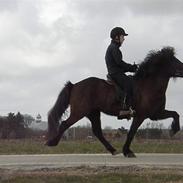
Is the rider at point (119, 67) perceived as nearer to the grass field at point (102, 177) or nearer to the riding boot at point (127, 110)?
the riding boot at point (127, 110)

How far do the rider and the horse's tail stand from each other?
3.48 ft

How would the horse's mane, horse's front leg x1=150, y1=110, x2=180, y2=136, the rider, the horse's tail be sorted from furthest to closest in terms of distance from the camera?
the horse's tail, the horse's mane, horse's front leg x1=150, y1=110, x2=180, y2=136, the rider

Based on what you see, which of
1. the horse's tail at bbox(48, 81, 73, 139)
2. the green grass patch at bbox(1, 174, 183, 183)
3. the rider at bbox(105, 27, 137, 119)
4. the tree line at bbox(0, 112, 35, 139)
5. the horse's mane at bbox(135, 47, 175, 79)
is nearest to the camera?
the green grass patch at bbox(1, 174, 183, 183)

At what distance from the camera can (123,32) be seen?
12570mm

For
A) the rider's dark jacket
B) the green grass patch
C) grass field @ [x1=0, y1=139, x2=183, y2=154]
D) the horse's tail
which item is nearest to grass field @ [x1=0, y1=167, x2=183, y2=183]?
the green grass patch

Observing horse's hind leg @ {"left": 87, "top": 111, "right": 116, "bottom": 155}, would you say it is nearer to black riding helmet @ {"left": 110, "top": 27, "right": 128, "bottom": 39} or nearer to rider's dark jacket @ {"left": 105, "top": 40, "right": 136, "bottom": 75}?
rider's dark jacket @ {"left": 105, "top": 40, "right": 136, "bottom": 75}

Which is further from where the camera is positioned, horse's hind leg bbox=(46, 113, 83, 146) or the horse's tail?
the horse's tail

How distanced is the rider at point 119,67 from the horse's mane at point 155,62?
186 mm

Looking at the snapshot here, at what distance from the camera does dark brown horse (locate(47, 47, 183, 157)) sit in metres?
12.5

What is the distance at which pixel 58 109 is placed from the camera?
13.1 meters

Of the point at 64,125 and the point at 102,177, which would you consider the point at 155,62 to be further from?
the point at 102,177

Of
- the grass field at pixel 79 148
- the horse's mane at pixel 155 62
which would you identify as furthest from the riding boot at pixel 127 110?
the grass field at pixel 79 148

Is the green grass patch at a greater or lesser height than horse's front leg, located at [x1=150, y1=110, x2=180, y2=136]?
lesser

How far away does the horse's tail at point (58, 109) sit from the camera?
13.0 metres
